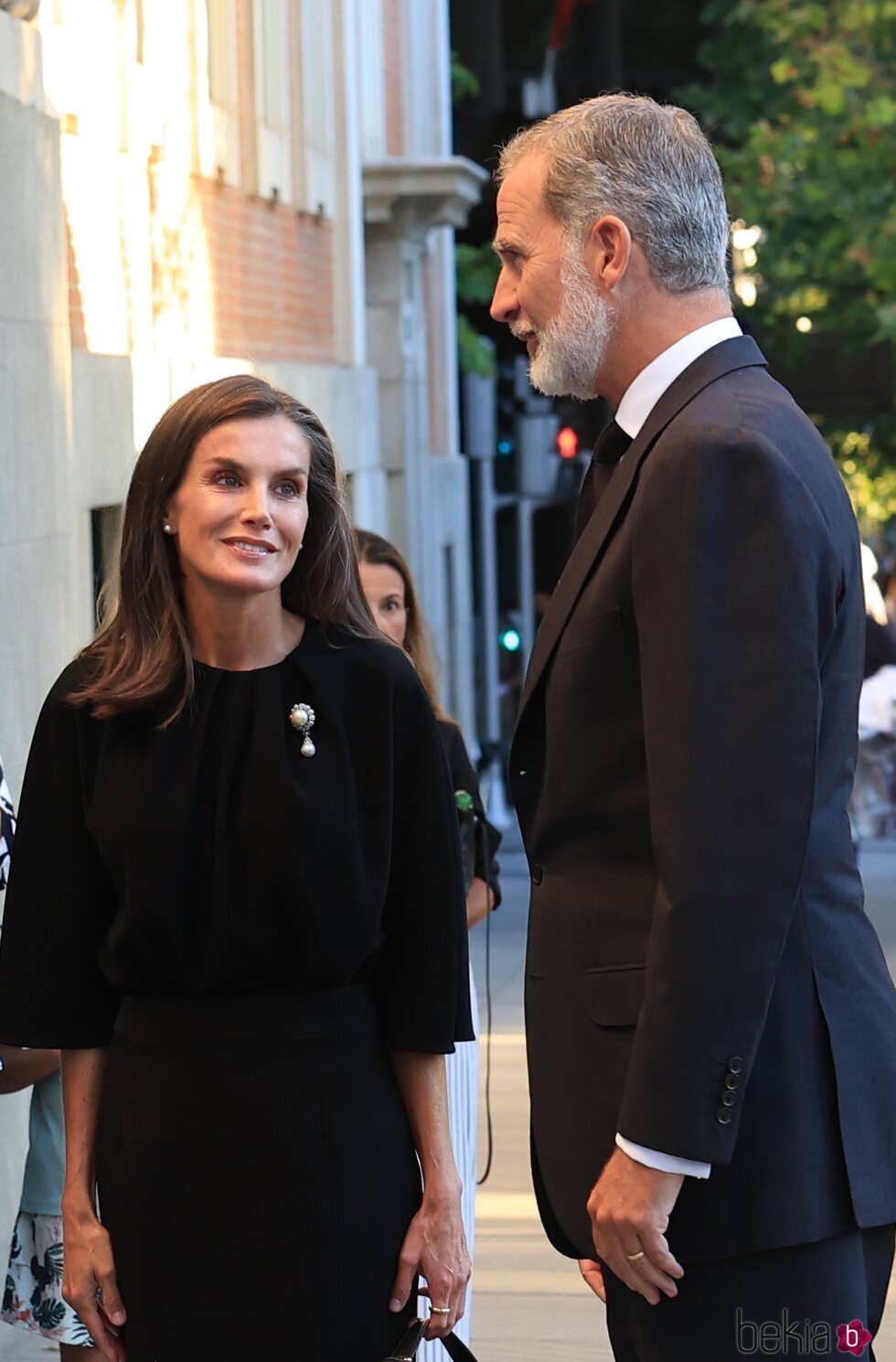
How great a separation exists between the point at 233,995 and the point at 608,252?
3.53 ft

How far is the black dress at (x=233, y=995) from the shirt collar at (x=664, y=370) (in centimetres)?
52

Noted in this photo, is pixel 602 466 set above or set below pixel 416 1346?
above

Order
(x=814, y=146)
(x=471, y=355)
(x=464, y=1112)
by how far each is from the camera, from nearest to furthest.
A: (x=464, y=1112)
(x=471, y=355)
(x=814, y=146)

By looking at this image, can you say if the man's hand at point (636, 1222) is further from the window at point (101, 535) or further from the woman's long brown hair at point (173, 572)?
the window at point (101, 535)

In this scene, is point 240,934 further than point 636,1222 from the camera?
Yes

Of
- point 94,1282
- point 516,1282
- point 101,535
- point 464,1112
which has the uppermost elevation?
point 101,535

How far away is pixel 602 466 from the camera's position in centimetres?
279

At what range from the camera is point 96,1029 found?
291 centimetres

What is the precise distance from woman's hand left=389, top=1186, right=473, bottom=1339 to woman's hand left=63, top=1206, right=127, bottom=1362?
373mm

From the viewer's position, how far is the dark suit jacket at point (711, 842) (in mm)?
2379

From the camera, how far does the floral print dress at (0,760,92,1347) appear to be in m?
4.18

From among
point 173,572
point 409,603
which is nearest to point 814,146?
point 409,603

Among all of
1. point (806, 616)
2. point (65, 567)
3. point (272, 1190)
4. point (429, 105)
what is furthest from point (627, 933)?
point (429, 105)

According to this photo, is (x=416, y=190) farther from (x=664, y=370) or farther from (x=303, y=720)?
(x=664, y=370)
